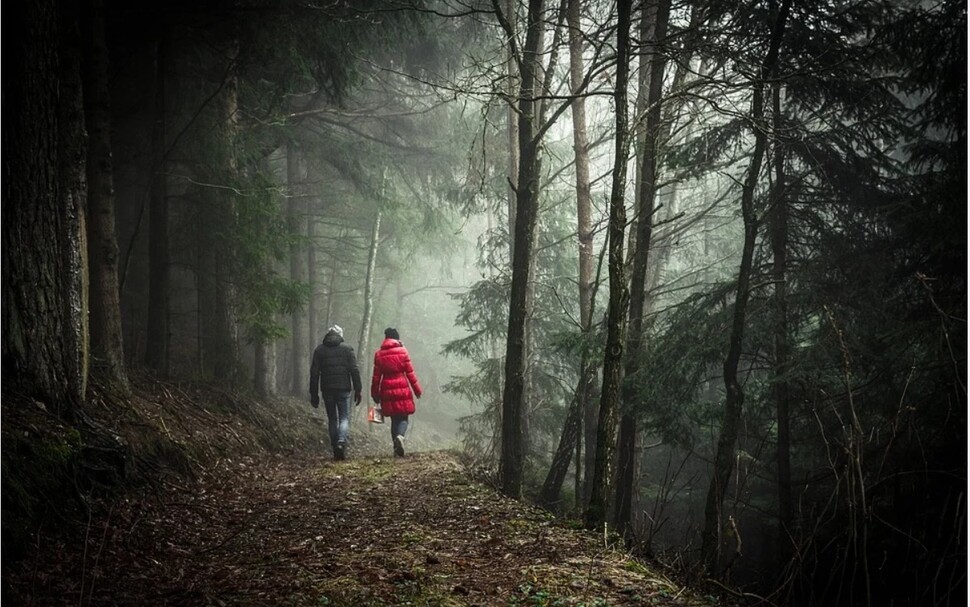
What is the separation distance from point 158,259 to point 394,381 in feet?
14.1

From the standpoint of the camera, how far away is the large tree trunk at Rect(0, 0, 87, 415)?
5.10m

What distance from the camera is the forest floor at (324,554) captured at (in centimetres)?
381

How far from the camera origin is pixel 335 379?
1083 cm

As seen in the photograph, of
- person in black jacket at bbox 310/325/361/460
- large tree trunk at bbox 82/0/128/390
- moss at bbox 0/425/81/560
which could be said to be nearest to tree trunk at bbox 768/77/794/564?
person in black jacket at bbox 310/325/361/460

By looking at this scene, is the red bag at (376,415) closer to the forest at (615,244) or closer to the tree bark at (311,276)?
the forest at (615,244)

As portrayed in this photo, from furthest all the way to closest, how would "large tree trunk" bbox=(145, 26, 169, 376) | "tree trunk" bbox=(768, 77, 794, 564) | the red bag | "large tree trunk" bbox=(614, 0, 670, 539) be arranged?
1. the red bag
2. "large tree trunk" bbox=(145, 26, 169, 376)
3. "tree trunk" bbox=(768, 77, 794, 564)
4. "large tree trunk" bbox=(614, 0, 670, 539)

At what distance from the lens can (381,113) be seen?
17.0 m

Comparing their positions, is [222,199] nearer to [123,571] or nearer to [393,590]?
[123,571]

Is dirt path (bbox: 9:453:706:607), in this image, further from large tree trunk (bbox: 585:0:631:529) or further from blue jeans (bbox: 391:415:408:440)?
blue jeans (bbox: 391:415:408:440)

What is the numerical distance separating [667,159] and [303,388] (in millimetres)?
14388

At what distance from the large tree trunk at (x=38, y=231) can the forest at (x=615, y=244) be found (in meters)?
0.02

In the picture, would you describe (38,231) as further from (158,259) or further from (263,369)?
(263,369)

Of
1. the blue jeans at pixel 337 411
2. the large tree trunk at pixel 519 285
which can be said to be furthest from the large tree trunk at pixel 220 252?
the large tree trunk at pixel 519 285

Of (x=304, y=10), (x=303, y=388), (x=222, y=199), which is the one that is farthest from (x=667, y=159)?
(x=303, y=388)
